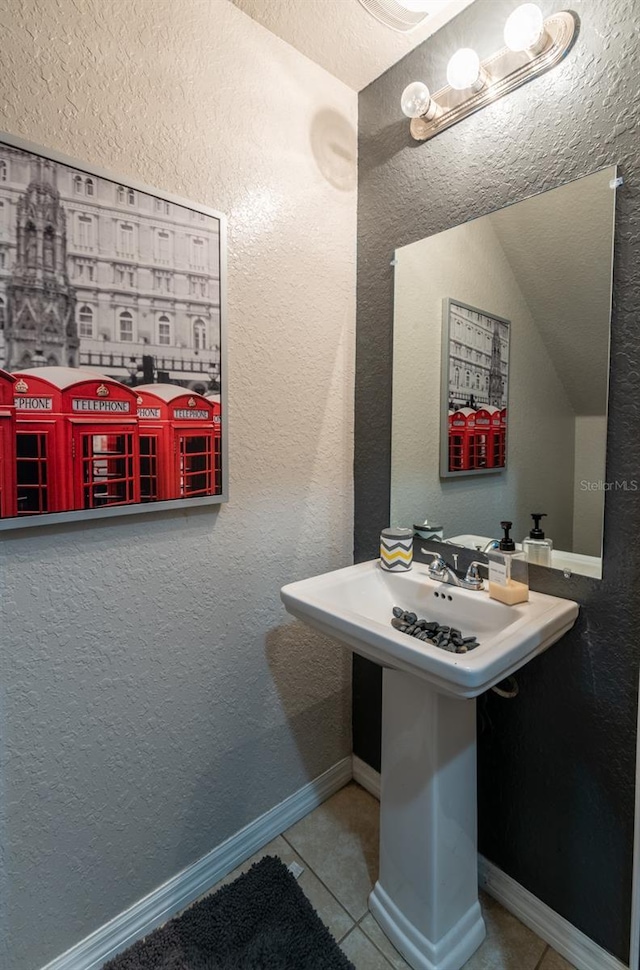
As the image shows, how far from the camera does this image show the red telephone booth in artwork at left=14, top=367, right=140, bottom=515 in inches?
35.9

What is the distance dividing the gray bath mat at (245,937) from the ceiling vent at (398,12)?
88.3 inches

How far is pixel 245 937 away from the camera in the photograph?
3.71 feet

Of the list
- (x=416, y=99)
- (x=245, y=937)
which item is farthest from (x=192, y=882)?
(x=416, y=99)

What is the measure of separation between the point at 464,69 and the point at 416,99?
131mm

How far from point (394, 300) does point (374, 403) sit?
1.06ft

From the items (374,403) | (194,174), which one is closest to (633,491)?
(374,403)

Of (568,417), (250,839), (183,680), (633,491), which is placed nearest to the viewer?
(633,491)

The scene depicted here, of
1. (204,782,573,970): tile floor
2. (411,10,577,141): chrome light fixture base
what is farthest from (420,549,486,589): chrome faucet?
(411,10,577,141): chrome light fixture base

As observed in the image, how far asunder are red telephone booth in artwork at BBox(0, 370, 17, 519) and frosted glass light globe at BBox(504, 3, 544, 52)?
4.29 feet

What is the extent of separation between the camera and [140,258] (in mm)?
1037

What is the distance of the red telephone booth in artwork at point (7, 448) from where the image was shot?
0.88m

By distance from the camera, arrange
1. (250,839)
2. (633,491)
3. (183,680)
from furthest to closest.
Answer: (250,839) < (183,680) < (633,491)

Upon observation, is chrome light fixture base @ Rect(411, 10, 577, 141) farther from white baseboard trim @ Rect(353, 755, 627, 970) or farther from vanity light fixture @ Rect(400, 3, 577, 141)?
white baseboard trim @ Rect(353, 755, 627, 970)

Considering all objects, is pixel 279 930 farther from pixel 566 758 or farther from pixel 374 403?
pixel 374 403
